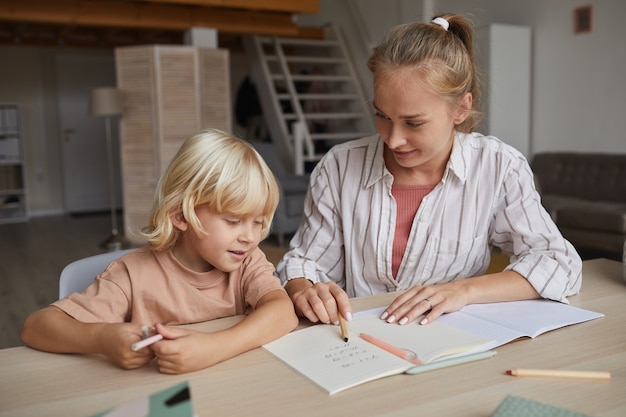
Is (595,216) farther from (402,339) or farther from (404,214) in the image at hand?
(402,339)

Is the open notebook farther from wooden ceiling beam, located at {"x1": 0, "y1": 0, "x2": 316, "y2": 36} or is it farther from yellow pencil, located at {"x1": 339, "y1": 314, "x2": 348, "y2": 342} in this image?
wooden ceiling beam, located at {"x1": 0, "y1": 0, "x2": 316, "y2": 36}

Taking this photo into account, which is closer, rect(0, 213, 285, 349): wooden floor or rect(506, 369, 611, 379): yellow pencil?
rect(506, 369, 611, 379): yellow pencil

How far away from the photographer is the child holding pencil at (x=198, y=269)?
3.32ft

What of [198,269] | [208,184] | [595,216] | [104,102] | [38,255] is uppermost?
[104,102]

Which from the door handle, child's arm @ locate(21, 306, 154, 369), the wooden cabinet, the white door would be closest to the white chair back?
child's arm @ locate(21, 306, 154, 369)

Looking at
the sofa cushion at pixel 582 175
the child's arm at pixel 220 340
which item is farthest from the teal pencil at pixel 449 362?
the sofa cushion at pixel 582 175

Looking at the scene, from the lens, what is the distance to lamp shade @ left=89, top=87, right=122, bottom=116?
5793 mm

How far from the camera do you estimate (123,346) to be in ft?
2.97

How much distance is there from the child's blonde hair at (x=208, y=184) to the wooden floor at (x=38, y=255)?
2.49 m

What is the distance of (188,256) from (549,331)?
0.70 meters

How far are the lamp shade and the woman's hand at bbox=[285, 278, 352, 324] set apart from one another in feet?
16.8

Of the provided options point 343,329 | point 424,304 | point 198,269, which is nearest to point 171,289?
point 198,269

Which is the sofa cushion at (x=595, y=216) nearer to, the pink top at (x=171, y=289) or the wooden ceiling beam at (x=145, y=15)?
the wooden ceiling beam at (x=145, y=15)

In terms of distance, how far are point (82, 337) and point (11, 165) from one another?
8.32 metres
